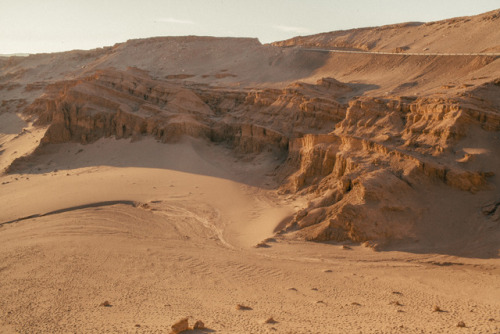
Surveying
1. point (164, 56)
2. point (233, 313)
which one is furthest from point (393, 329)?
point (164, 56)

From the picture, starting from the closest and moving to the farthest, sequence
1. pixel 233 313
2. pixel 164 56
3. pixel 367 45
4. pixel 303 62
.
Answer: pixel 233 313 → pixel 303 62 → pixel 367 45 → pixel 164 56

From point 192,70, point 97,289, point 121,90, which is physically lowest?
point 97,289

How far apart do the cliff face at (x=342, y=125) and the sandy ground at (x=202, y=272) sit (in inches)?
48.2

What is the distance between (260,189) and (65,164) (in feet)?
34.4

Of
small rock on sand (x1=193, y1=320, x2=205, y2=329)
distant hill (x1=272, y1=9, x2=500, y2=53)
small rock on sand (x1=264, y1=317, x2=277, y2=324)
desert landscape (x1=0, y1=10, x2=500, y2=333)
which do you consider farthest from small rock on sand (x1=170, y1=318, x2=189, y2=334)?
distant hill (x1=272, y1=9, x2=500, y2=53)

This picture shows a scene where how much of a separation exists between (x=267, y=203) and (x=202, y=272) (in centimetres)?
543

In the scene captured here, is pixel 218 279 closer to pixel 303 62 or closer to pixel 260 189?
pixel 260 189

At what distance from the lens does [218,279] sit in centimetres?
880

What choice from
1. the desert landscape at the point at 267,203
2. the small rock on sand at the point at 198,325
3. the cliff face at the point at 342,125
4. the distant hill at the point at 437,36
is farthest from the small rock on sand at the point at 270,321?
the distant hill at the point at 437,36

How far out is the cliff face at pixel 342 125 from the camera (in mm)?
10711

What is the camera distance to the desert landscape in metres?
7.35

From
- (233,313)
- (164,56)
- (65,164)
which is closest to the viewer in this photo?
(233,313)

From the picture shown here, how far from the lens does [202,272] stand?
30.2 ft

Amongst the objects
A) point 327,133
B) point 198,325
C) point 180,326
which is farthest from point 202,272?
point 327,133
